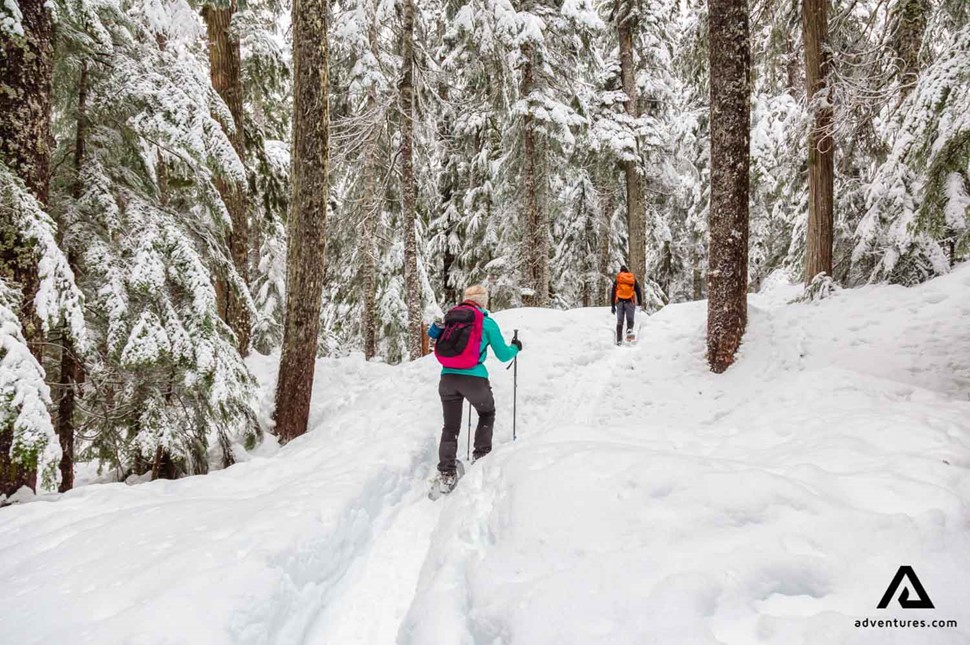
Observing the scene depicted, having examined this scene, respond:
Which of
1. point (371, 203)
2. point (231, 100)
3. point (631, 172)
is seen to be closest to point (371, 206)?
point (371, 203)

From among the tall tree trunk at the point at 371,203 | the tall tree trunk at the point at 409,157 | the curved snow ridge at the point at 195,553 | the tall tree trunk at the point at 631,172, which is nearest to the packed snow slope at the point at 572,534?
the curved snow ridge at the point at 195,553

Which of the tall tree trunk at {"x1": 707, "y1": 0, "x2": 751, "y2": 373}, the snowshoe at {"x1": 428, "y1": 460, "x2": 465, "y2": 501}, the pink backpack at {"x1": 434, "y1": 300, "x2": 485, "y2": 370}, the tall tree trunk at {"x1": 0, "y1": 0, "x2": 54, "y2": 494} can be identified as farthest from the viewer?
the tall tree trunk at {"x1": 707, "y1": 0, "x2": 751, "y2": 373}

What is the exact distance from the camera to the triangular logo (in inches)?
84.8

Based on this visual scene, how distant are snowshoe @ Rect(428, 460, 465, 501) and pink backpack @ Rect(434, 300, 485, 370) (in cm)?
124

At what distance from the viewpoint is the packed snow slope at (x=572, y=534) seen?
242 cm

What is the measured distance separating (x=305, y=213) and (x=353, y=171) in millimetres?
7224

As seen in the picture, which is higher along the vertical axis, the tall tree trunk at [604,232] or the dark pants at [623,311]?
the tall tree trunk at [604,232]

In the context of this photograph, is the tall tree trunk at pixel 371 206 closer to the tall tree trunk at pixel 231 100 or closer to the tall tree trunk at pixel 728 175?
the tall tree trunk at pixel 231 100

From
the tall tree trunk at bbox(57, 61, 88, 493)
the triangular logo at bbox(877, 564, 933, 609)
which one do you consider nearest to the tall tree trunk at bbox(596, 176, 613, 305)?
the tall tree trunk at bbox(57, 61, 88, 493)

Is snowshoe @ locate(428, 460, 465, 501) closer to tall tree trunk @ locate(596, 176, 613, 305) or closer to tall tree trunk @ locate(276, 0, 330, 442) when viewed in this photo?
tall tree trunk @ locate(276, 0, 330, 442)

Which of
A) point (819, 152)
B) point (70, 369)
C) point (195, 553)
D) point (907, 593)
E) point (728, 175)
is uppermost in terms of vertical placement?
point (819, 152)

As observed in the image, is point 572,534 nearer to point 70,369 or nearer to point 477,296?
point 477,296

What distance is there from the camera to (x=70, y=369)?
5219 mm

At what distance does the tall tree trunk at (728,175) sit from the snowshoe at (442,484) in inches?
179
